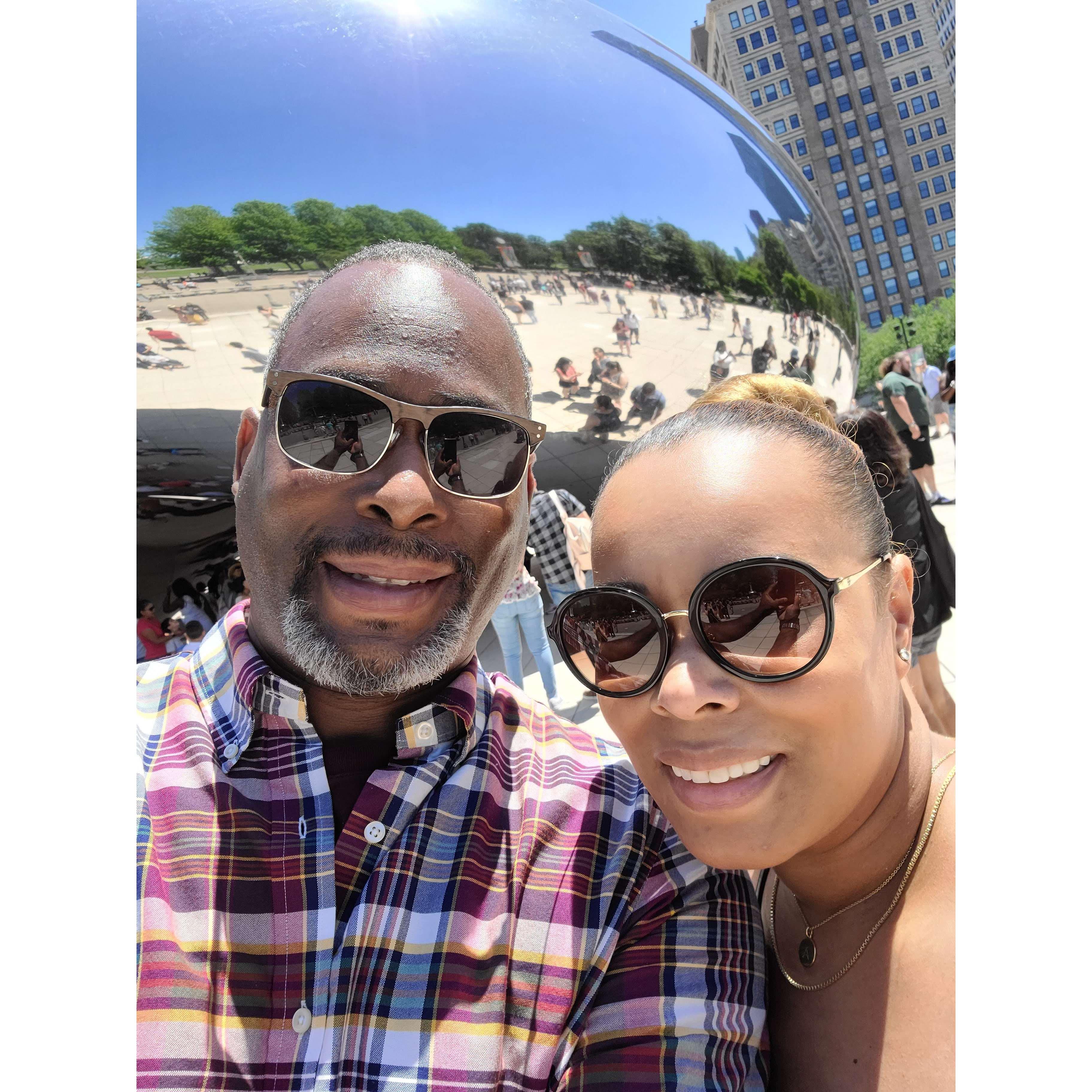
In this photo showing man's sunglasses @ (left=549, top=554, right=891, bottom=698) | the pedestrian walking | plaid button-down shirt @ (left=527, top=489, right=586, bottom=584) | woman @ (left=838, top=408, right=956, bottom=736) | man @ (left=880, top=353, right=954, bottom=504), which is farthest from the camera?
man @ (left=880, top=353, right=954, bottom=504)

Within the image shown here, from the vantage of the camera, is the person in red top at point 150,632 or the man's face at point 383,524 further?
the person in red top at point 150,632

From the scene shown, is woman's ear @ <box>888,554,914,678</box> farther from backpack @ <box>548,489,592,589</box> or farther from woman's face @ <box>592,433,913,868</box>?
backpack @ <box>548,489,592,589</box>

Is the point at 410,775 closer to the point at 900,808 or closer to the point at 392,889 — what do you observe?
the point at 392,889

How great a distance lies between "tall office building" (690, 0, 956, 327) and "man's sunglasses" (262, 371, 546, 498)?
193cm

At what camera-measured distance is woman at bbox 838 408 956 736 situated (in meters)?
2.78

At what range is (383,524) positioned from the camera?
4.32ft

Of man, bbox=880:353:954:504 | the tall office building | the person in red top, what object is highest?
the tall office building

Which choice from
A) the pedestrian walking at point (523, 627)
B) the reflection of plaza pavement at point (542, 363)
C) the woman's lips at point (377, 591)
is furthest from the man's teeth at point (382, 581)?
the pedestrian walking at point (523, 627)

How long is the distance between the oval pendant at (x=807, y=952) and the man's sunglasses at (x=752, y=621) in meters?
0.59

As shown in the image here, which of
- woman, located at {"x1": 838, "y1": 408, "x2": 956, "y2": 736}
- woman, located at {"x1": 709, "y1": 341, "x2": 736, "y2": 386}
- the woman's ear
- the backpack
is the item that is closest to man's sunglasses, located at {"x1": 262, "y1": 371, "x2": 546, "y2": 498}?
the woman's ear

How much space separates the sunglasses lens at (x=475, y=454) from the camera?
4.37 ft

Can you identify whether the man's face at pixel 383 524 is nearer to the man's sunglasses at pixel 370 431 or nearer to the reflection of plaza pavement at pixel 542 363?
the man's sunglasses at pixel 370 431
